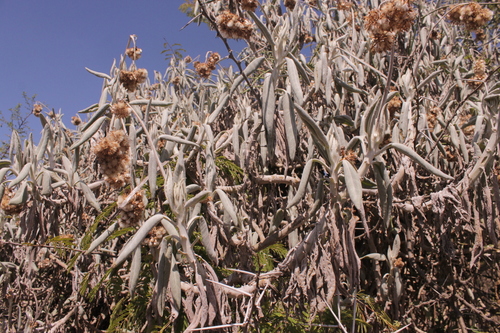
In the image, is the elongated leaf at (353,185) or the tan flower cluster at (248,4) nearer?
the elongated leaf at (353,185)

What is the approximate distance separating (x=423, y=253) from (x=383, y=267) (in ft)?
1.41

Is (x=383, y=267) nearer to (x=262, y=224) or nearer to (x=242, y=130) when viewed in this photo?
(x=262, y=224)

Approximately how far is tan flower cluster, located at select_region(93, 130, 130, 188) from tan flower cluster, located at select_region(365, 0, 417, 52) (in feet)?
4.30

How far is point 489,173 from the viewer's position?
2037 millimetres

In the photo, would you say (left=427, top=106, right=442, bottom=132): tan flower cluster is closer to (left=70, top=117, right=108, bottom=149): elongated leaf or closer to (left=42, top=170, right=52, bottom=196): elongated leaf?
(left=70, top=117, right=108, bottom=149): elongated leaf

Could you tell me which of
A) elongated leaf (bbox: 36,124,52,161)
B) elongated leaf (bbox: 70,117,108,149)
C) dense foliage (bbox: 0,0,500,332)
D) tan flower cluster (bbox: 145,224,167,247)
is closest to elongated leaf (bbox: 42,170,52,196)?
dense foliage (bbox: 0,0,500,332)

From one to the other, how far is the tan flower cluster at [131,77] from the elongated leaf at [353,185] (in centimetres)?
147

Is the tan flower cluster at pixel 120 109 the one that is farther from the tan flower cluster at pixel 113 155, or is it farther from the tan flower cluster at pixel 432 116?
the tan flower cluster at pixel 432 116

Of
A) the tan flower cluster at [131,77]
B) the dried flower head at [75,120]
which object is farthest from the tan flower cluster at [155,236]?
the dried flower head at [75,120]

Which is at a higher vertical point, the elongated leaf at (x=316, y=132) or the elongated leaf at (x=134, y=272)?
the elongated leaf at (x=316, y=132)

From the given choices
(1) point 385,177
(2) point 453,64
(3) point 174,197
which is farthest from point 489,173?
(3) point 174,197

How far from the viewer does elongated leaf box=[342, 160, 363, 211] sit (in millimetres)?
1357

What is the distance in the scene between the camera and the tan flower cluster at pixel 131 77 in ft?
7.25

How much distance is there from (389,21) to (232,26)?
31.9 inches
